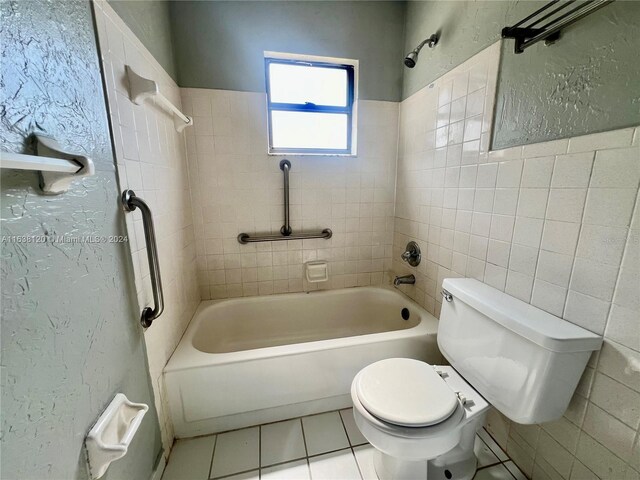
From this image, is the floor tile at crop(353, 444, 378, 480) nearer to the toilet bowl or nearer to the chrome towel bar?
the toilet bowl

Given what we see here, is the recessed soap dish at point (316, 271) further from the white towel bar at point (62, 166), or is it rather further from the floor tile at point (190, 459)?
the white towel bar at point (62, 166)

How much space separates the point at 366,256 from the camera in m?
2.09

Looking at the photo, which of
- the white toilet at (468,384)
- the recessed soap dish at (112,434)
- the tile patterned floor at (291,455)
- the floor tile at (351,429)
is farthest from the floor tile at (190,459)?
the white toilet at (468,384)

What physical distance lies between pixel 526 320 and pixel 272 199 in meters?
1.55

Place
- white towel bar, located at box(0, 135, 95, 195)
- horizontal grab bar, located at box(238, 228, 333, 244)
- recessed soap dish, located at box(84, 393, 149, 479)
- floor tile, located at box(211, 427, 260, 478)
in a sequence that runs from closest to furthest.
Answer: white towel bar, located at box(0, 135, 95, 195), recessed soap dish, located at box(84, 393, 149, 479), floor tile, located at box(211, 427, 260, 478), horizontal grab bar, located at box(238, 228, 333, 244)

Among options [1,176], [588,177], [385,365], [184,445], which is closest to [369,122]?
[588,177]

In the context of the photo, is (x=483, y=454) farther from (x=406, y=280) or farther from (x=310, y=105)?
(x=310, y=105)

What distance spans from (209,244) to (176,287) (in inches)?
18.7

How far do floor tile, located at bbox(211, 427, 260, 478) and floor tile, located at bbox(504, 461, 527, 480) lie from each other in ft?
3.69

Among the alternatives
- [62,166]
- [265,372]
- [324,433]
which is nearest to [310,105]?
[62,166]

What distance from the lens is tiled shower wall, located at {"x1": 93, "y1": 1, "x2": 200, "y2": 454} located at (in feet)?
2.95

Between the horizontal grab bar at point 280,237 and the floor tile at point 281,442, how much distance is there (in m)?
1.11

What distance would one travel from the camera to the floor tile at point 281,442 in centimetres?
120

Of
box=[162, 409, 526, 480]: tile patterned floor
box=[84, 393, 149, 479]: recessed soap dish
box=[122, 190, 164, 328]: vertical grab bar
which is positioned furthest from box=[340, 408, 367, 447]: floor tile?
box=[122, 190, 164, 328]: vertical grab bar
